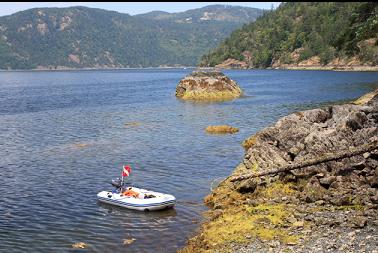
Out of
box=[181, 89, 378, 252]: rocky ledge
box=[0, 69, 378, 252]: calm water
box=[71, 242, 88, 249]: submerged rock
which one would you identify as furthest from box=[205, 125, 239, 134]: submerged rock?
box=[71, 242, 88, 249]: submerged rock

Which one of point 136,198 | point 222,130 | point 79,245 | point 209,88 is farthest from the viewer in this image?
point 209,88

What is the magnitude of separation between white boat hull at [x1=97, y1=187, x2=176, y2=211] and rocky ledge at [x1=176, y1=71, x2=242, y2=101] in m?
77.9

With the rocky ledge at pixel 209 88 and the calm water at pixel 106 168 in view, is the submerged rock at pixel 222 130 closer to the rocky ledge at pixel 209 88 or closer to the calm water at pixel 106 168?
the calm water at pixel 106 168

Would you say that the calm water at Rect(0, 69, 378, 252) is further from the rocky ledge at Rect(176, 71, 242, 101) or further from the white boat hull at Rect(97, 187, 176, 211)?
the rocky ledge at Rect(176, 71, 242, 101)

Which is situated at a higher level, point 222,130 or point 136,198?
point 222,130

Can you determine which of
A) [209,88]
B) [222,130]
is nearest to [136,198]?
[222,130]

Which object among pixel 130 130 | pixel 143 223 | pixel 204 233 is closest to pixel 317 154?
pixel 204 233

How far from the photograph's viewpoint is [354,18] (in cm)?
5662

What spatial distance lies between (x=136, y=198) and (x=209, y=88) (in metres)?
81.8

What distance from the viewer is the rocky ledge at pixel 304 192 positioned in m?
24.0

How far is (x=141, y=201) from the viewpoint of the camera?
34188 millimetres

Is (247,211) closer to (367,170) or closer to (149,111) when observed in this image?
(367,170)

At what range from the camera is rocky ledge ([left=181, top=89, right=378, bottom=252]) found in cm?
2395

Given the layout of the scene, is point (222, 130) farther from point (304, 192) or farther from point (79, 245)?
point (79, 245)
